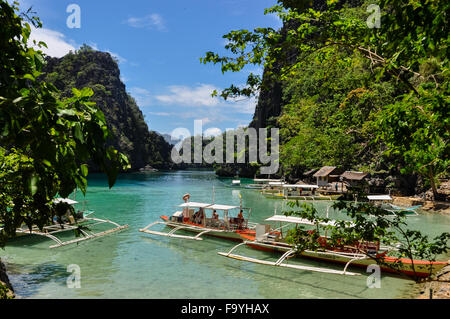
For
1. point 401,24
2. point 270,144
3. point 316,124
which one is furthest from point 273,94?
point 401,24

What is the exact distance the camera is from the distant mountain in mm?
85375

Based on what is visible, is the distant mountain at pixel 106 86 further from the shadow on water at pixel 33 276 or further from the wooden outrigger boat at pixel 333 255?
the wooden outrigger boat at pixel 333 255

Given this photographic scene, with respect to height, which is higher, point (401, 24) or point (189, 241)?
point (401, 24)

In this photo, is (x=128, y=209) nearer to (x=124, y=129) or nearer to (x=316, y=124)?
(x=316, y=124)

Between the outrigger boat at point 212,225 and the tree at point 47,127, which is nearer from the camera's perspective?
the tree at point 47,127

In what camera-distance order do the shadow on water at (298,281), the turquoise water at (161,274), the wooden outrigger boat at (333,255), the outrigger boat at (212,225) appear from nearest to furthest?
1. the shadow on water at (298,281)
2. the turquoise water at (161,274)
3. the wooden outrigger boat at (333,255)
4. the outrigger boat at (212,225)

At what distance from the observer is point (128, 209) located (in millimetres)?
27688

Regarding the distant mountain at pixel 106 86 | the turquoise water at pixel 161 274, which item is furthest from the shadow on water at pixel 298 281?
the distant mountain at pixel 106 86

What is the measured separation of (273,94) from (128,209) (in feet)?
176

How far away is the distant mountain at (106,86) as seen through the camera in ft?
280

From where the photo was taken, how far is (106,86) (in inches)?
3570

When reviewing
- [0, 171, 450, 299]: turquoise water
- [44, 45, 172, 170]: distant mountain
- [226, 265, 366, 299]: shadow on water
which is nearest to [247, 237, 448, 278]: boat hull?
[0, 171, 450, 299]: turquoise water

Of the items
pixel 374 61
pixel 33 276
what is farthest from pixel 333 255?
pixel 33 276

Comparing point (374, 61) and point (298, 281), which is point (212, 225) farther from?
point (374, 61)
